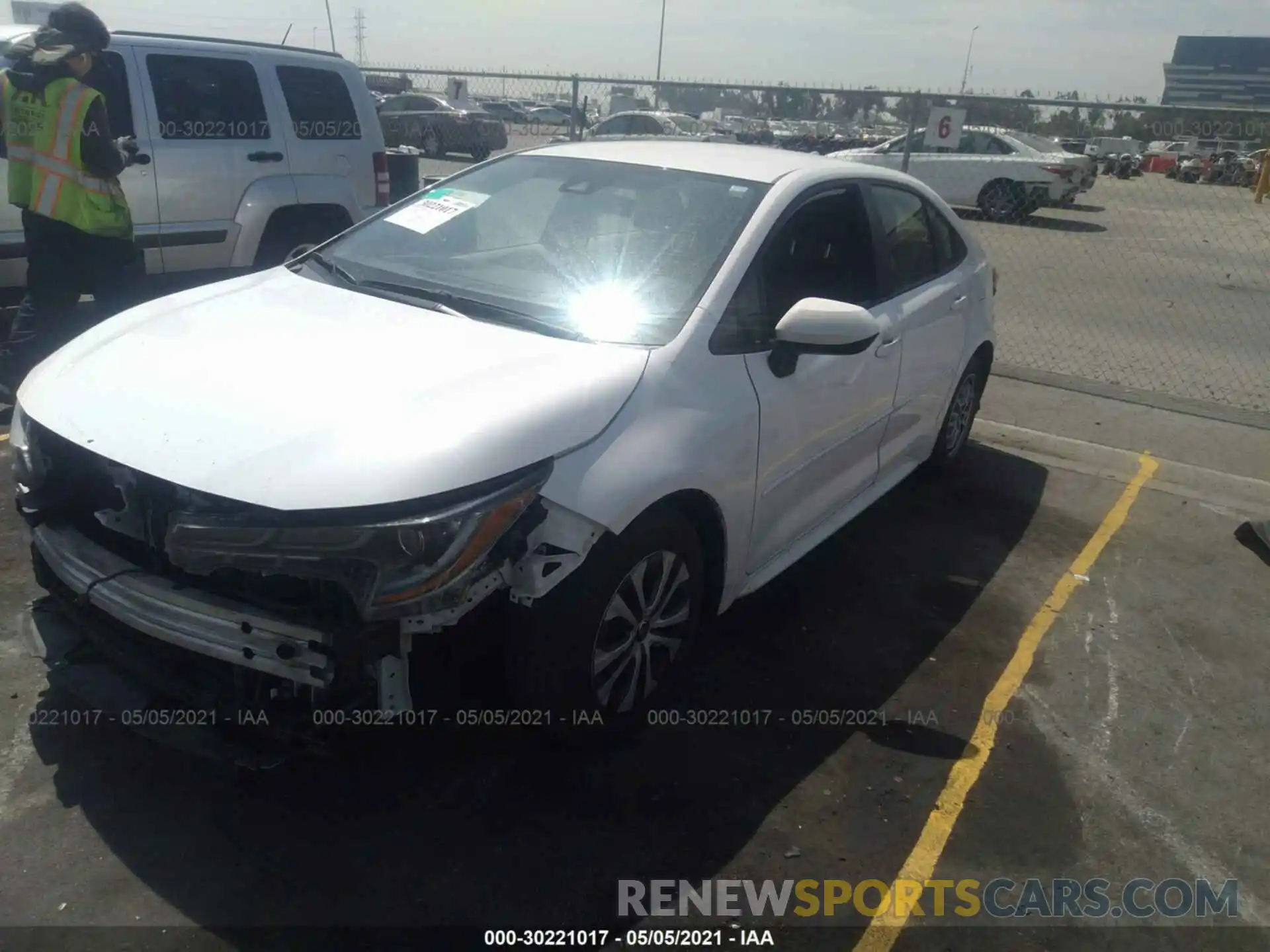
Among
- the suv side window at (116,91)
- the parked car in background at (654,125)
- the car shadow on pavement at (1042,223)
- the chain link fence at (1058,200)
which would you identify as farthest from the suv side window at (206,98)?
the car shadow on pavement at (1042,223)

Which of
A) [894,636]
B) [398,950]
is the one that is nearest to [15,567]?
[398,950]

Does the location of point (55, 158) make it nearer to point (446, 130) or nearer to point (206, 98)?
point (206, 98)

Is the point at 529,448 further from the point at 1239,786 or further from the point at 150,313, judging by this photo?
the point at 1239,786

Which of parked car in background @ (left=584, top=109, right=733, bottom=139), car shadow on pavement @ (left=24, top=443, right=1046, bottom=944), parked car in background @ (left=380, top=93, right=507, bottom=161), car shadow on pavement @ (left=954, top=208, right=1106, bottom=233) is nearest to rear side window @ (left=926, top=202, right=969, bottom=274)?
car shadow on pavement @ (left=24, top=443, right=1046, bottom=944)

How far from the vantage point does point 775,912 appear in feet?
8.57

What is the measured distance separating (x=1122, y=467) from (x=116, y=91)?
22.6 feet

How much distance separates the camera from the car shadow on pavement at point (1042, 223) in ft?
60.8

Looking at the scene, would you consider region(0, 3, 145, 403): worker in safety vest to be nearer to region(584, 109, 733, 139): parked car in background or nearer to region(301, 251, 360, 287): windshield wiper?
region(301, 251, 360, 287): windshield wiper

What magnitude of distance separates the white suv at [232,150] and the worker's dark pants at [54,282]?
1.00 meters

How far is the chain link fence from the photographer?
8.57 metres

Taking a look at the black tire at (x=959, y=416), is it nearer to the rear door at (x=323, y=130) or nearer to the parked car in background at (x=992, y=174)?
the rear door at (x=323, y=130)

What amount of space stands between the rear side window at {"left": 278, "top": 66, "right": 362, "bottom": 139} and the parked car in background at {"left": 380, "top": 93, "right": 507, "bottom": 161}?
1509 centimetres

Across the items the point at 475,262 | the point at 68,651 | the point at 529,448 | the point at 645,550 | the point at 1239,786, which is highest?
the point at 475,262

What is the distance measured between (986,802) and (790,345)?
158 centimetres
